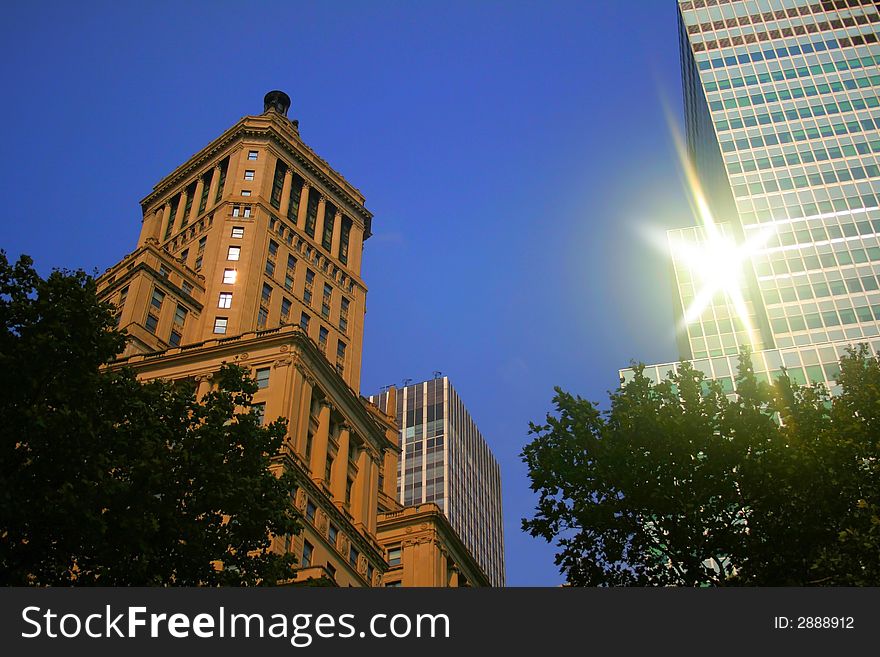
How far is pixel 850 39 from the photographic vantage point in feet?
340

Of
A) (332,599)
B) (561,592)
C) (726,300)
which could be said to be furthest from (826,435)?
(726,300)

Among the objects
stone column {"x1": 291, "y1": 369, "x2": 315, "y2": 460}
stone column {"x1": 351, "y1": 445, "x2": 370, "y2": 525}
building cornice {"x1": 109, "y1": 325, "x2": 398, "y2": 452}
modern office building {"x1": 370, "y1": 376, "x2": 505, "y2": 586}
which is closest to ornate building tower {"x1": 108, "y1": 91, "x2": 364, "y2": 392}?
building cornice {"x1": 109, "y1": 325, "x2": 398, "y2": 452}

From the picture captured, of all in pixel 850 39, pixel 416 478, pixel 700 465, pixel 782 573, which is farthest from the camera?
pixel 416 478

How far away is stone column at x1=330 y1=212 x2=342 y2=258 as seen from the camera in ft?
294

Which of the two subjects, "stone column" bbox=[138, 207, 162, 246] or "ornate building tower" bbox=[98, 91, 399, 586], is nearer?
"ornate building tower" bbox=[98, 91, 399, 586]

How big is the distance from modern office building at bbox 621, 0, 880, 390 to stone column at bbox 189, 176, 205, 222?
42018 mm

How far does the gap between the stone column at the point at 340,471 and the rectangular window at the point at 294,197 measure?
96.7 ft

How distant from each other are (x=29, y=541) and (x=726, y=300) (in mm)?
83997

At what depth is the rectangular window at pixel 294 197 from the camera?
8844 centimetres

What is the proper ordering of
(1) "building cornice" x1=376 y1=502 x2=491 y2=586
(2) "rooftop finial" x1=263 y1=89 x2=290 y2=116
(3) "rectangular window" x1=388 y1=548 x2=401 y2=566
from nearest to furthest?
(3) "rectangular window" x1=388 y1=548 x2=401 y2=566 → (1) "building cornice" x1=376 y1=502 x2=491 y2=586 → (2) "rooftop finial" x1=263 y1=89 x2=290 y2=116

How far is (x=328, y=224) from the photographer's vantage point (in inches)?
3639

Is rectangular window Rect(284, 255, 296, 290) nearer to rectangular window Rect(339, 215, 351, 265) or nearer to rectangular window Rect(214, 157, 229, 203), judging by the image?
rectangular window Rect(339, 215, 351, 265)

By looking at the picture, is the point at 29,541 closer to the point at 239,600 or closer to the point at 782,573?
the point at 239,600

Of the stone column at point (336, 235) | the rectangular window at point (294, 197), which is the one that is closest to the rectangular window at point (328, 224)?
the stone column at point (336, 235)
